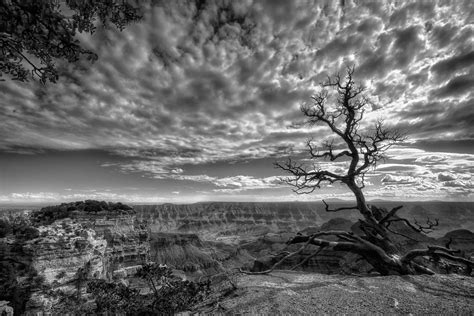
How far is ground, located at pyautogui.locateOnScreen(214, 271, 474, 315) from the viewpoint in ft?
19.3

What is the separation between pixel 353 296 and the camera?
674 centimetres

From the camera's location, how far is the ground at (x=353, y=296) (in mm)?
5891

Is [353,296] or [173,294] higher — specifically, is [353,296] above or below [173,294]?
above

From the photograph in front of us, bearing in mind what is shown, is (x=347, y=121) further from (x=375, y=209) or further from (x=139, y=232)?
(x=139, y=232)

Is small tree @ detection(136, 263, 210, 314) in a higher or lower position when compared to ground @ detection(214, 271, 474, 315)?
lower

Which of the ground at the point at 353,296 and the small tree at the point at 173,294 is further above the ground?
the ground at the point at 353,296

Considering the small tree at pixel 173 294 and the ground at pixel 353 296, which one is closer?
the ground at pixel 353 296

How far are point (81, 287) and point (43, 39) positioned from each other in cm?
3481

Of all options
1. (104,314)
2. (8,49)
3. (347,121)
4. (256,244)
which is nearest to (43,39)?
(8,49)

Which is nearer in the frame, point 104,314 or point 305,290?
point 305,290

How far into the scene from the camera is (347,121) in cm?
1157

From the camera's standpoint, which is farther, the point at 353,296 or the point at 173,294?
the point at 173,294

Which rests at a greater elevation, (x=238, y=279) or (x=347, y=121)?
(x=347, y=121)

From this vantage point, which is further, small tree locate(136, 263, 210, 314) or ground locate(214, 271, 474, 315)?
small tree locate(136, 263, 210, 314)
